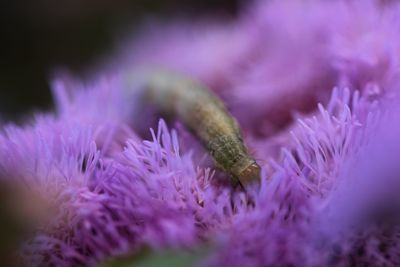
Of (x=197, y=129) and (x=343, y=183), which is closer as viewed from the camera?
(x=343, y=183)

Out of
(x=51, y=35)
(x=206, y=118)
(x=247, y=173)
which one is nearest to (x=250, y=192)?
(x=247, y=173)

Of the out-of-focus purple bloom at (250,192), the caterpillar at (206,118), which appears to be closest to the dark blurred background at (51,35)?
the caterpillar at (206,118)

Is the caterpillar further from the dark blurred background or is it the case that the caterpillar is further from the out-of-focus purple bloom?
the dark blurred background

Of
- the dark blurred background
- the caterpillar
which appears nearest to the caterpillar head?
the caterpillar

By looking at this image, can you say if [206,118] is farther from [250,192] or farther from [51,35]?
[51,35]

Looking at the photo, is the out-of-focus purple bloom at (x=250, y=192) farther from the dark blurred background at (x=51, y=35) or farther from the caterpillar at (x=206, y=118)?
the dark blurred background at (x=51, y=35)

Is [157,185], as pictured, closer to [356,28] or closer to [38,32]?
[356,28]

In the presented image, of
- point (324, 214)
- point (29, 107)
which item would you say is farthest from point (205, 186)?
point (29, 107)
